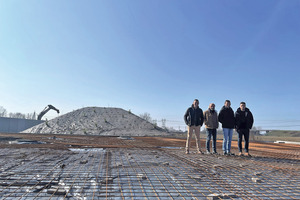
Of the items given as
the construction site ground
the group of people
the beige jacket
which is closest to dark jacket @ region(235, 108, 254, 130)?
the group of people

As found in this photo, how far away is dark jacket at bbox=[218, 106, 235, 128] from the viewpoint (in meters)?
4.80

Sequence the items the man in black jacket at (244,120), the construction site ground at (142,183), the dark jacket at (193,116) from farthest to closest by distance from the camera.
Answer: the dark jacket at (193,116), the man in black jacket at (244,120), the construction site ground at (142,183)

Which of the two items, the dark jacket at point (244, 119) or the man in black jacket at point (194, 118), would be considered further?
the man in black jacket at point (194, 118)

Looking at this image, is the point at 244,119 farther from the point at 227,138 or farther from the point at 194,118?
the point at 194,118

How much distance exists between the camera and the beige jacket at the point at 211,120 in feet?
16.2

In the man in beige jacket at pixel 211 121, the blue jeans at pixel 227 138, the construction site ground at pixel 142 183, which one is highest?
the man in beige jacket at pixel 211 121

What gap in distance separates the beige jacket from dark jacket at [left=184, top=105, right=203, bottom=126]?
152 millimetres

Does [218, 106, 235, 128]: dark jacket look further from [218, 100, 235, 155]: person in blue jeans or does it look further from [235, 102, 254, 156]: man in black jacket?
[235, 102, 254, 156]: man in black jacket

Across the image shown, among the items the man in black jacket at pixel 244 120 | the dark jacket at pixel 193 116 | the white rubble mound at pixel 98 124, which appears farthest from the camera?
the white rubble mound at pixel 98 124

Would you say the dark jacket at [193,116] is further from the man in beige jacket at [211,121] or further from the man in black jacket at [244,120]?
the man in black jacket at [244,120]

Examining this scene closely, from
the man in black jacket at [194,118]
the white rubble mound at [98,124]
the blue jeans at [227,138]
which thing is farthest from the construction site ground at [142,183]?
the white rubble mound at [98,124]

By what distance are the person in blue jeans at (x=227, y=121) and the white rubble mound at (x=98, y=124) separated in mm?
16022

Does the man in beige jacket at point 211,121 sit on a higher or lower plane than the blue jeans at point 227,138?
higher

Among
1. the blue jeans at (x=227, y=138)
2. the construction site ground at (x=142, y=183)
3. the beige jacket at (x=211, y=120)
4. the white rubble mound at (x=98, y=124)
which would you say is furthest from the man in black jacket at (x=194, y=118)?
the white rubble mound at (x=98, y=124)
